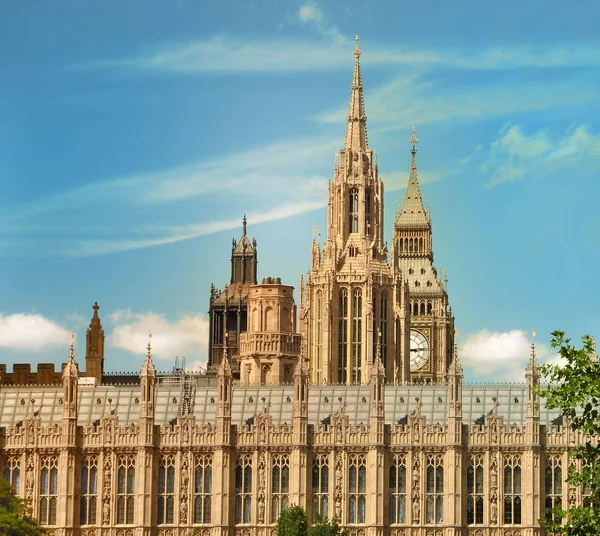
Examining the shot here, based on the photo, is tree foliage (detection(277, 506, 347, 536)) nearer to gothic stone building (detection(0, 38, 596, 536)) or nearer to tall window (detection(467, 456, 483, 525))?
gothic stone building (detection(0, 38, 596, 536))

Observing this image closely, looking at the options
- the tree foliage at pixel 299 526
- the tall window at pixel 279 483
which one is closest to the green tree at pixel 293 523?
the tree foliage at pixel 299 526

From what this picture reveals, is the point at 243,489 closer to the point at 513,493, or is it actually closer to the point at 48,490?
the point at 48,490

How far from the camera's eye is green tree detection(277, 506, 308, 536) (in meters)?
147

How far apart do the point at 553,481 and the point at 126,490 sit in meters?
32.3

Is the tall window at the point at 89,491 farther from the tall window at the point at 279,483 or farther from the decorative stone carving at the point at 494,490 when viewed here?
the decorative stone carving at the point at 494,490

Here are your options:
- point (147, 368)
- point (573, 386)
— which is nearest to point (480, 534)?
point (147, 368)

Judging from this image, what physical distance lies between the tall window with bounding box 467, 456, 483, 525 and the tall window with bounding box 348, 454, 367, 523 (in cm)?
783

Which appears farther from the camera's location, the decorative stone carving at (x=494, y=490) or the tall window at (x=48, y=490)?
the tall window at (x=48, y=490)

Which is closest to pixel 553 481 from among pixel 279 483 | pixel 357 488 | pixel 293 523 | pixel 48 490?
pixel 357 488

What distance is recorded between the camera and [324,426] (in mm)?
156250

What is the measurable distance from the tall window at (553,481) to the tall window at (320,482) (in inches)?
647

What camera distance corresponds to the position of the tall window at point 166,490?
514 feet

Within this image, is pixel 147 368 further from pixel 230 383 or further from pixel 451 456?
pixel 451 456

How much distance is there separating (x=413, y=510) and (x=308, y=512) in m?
7.92
